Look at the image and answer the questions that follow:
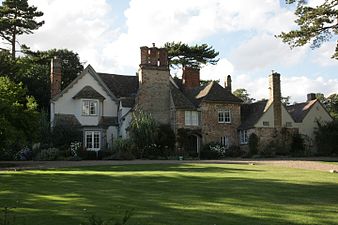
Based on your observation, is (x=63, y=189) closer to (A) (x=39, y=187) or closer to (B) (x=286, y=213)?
(A) (x=39, y=187)

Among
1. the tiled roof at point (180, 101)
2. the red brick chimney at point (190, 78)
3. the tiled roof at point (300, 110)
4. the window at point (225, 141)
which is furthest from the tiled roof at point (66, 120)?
the tiled roof at point (300, 110)

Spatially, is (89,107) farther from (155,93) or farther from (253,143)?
(253,143)

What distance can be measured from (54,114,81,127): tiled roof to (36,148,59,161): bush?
5007mm

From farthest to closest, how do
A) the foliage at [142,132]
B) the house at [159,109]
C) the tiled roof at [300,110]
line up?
the tiled roof at [300,110], the house at [159,109], the foliage at [142,132]

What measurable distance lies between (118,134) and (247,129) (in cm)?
1221

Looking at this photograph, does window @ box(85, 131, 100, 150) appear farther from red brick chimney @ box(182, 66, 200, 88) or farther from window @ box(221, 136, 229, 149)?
red brick chimney @ box(182, 66, 200, 88)

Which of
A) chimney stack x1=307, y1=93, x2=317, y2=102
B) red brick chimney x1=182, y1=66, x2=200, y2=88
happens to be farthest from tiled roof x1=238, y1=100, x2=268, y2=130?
chimney stack x1=307, y1=93, x2=317, y2=102

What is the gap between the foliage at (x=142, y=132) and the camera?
35969mm

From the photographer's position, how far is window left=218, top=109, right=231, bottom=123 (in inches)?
1662

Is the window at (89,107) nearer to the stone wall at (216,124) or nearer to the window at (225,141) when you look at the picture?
the stone wall at (216,124)

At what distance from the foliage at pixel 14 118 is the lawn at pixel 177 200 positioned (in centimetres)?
1053

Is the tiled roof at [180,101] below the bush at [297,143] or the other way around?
the other way around

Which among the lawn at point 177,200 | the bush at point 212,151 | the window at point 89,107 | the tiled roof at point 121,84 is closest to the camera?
the lawn at point 177,200

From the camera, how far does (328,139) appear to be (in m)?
42.8
